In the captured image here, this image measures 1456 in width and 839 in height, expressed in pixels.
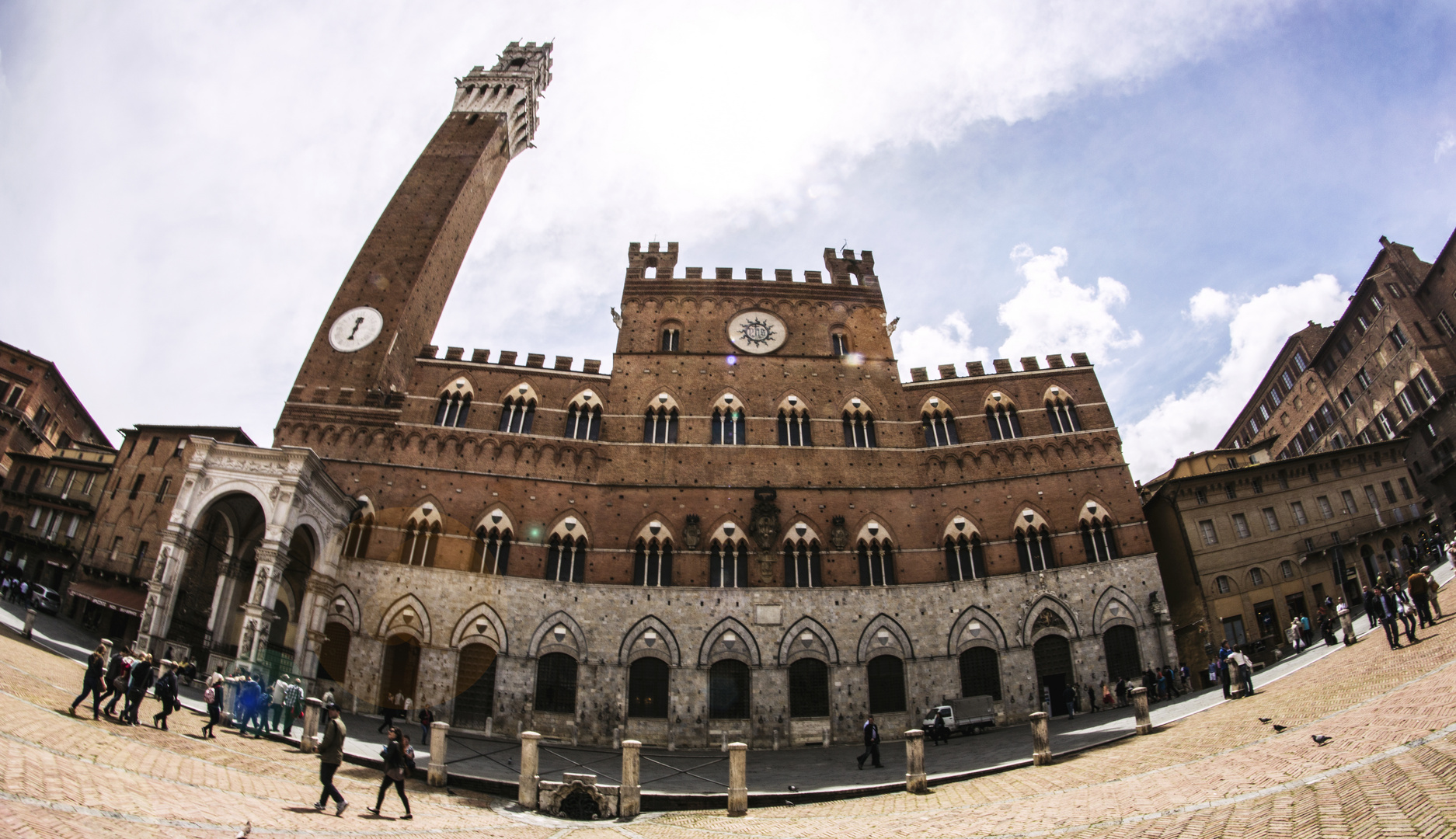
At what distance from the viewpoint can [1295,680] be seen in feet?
53.3

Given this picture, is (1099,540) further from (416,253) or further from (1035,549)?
(416,253)

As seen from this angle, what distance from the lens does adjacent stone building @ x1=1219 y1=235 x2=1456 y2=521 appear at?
101 ft

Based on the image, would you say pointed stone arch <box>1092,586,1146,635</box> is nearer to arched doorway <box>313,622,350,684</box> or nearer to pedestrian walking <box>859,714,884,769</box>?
pedestrian walking <box>859,714,884,769</box>

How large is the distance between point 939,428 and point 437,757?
21.1 meters

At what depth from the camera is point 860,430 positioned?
90.3 ft

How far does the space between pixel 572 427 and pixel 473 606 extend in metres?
7.65

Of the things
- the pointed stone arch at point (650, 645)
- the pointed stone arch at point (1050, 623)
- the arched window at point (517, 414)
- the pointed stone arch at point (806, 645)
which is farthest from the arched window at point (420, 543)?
the pointed stone arch at point (1050, 623)

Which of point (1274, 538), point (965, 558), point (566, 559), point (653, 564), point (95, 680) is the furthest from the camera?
point (1274, 538)

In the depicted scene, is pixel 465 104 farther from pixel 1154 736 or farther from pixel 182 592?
pixel 1154 736

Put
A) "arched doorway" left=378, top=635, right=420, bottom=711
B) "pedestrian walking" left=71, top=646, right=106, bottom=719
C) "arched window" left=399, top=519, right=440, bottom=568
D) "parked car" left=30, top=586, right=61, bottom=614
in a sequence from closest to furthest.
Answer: "pedestrian walking" left=71, top=646, right=106, bottom=719, "arched doorway" left=378, top=635, right=420, bottom=711, "arched window" left=399, top=519, right=440, bottom=568, "parked car" left=30, top=586, right=61, bottom=614

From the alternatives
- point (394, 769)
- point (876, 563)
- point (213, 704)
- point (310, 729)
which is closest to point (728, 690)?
point (876, 563)

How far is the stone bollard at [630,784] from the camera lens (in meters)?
12.7

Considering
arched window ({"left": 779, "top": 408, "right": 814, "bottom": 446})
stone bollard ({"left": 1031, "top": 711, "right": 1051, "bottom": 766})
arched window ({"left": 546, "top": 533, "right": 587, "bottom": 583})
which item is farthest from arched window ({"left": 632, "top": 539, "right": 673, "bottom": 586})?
stone bollard ({"left": 1031, "top": 711, "right": 1051, "bottom": 766})

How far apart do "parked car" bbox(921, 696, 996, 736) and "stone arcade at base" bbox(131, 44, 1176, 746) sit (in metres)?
0.92
